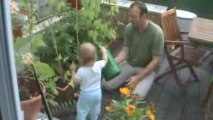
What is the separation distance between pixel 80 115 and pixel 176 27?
1.62m

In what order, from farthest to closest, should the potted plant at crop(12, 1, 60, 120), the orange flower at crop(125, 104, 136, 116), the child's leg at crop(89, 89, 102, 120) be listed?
the child's leg at crop(89, 89, 102, 120) < the orange flower at crop(125, 104, 136, 116) < the potted plant at crop(12, 1, 60, 120)

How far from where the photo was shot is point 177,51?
3348 millimetres

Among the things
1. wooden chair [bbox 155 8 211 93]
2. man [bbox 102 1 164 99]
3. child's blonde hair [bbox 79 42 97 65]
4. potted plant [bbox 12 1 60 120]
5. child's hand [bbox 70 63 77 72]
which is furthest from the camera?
wooden chair [bbox 155 8 211 93]

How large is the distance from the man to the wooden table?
0.34 meters

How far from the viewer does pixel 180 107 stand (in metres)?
2.98

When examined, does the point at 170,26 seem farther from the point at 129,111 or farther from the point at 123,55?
the point at 129,111

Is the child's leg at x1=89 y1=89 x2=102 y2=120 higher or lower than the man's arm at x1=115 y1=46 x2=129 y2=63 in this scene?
lower

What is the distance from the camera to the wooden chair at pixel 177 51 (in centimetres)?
316

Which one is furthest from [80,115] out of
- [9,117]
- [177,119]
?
[9,117]

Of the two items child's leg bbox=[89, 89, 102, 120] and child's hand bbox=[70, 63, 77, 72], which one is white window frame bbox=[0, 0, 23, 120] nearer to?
child's leg bbox=[89, 89, 102, 120]

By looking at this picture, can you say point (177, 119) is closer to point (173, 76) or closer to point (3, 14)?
point (173, 76)

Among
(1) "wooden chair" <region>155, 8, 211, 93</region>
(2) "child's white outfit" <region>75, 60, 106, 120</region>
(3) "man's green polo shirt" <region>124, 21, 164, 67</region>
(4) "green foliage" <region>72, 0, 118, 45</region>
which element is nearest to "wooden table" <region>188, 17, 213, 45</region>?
(1) "wooden chair" <region>155, 8, 211, 93</region>

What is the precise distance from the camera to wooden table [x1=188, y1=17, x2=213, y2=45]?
292cm

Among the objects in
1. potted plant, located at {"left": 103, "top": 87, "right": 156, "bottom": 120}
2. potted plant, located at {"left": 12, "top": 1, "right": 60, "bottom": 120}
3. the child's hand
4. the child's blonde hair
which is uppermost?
potted plant, located at {"left": 12, "top": 1, "right": 60, "bottom": 120}
